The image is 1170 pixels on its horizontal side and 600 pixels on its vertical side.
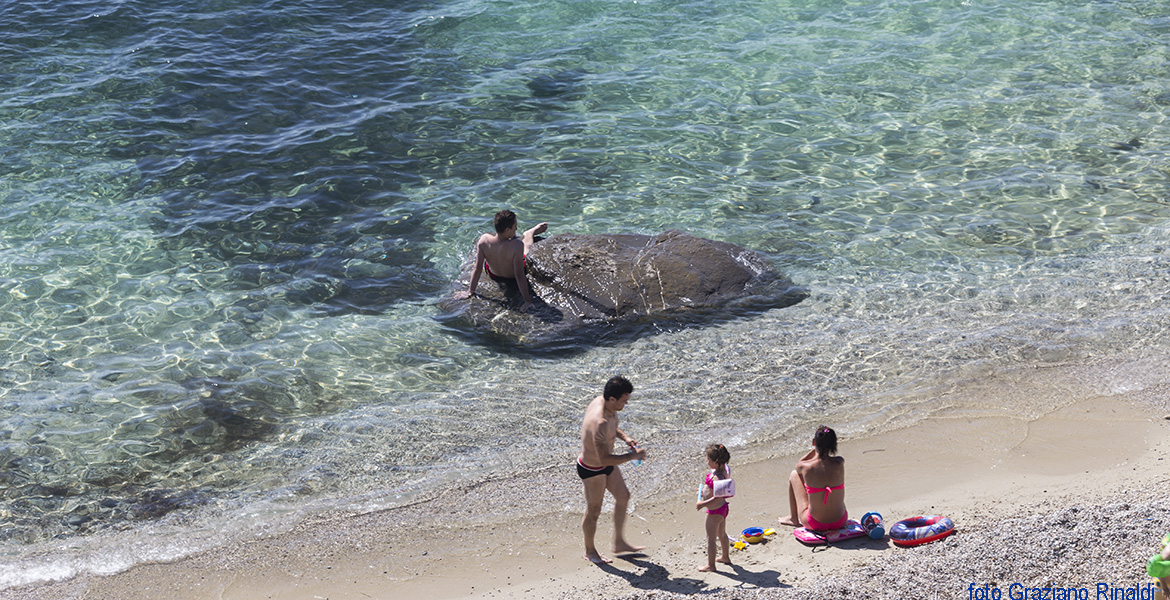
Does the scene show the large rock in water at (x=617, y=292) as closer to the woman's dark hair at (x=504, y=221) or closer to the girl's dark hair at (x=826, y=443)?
the woman's dark hair at (x=504, y=221)

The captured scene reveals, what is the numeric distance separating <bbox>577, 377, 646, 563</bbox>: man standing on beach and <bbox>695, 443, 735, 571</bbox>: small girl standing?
0.53 metres

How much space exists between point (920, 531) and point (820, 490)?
0.77 metres

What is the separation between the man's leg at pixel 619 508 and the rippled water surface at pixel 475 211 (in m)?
1.66

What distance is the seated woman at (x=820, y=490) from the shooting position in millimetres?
7242

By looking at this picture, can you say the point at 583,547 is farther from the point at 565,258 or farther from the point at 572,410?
the point at 565,258

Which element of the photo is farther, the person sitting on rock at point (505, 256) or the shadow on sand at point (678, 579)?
the person sitting on rock at point (505, 256)

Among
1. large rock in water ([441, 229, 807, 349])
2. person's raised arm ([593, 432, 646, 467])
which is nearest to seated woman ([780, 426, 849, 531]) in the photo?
person's raised arm ([593, 432, 646, 467])

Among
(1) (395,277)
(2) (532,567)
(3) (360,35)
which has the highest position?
(3) (360,35)

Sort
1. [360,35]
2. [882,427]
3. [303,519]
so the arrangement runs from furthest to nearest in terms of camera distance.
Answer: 1. [360,35]
2. [882,427]
3. [303,519]

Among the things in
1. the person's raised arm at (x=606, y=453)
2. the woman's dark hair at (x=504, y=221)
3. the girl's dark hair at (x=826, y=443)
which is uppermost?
the woman's dark hair at (x=504, y=221)

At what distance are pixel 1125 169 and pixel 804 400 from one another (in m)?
8.47

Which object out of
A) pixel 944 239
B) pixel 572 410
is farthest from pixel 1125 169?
pixel 572 410

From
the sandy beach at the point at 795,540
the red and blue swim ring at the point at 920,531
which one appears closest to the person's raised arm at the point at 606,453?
the sandy beach at the point at 795,540

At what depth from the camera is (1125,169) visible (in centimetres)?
1459
